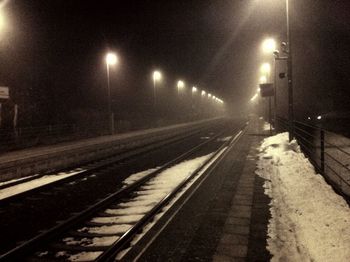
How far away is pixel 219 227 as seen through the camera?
7.24 metres

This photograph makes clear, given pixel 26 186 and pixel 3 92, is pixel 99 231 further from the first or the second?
pixel 3 92

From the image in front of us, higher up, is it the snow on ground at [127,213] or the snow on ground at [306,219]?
the snow on ground at [306,219]

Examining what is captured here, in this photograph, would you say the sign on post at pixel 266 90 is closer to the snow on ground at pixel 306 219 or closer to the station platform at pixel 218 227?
the snow on ground at pixel 306 219

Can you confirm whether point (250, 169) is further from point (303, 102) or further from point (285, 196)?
point (303, 102)

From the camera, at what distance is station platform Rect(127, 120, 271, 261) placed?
6.00 meters

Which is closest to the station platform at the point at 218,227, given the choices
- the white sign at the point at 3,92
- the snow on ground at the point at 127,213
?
the snow on ground at the point at 127,213

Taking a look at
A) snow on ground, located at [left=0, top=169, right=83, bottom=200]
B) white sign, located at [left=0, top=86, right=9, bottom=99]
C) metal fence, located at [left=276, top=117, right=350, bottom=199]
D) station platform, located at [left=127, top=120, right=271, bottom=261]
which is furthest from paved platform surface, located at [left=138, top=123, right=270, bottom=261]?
white sign, located at [left=0, top=86, right=9, bottom=99]

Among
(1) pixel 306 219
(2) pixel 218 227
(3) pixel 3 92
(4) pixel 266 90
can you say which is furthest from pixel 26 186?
(4) pixel 266 90

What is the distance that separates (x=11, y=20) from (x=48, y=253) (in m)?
35.8

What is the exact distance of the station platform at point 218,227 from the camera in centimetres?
600

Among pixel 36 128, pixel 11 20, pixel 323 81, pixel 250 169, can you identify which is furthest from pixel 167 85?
pixel 250 169

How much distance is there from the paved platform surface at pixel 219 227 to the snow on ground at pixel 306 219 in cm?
26

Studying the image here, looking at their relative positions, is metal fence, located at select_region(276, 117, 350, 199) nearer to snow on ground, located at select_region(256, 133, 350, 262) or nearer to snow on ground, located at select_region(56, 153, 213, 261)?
snow on ground, located at select_region(256, 133, 350, 262)

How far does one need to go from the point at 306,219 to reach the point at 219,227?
173cm
